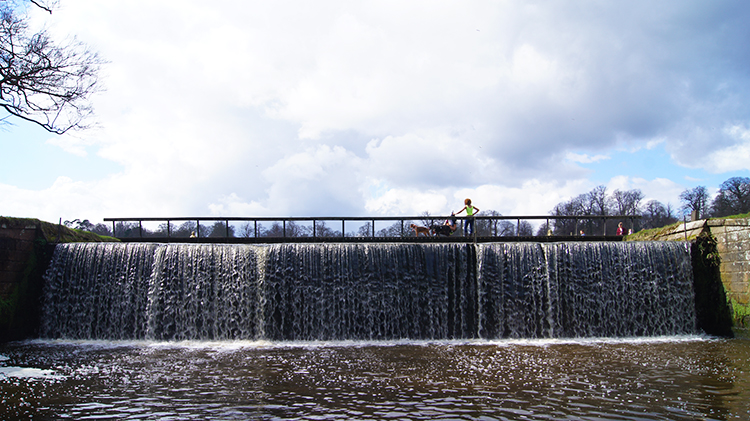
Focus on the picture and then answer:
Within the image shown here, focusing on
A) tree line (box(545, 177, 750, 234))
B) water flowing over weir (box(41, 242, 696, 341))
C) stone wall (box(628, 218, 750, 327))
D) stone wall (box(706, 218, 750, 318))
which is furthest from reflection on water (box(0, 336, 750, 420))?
tree line (box(545, 177, 750, 234))

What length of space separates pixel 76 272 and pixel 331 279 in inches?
308

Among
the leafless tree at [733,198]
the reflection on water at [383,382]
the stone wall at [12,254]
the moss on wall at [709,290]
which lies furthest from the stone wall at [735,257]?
the leafless tree at [733,198]

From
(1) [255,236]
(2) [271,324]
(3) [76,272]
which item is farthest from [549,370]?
(3) [76,272]

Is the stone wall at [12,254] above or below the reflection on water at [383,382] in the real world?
above

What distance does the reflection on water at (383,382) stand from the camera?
6.30 meters

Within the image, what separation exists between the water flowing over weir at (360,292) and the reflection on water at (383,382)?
138 cm

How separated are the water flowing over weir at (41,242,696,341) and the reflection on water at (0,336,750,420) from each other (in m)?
1.38

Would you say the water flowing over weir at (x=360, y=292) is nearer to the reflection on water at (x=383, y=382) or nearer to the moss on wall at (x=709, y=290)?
the moss on wall at (x=709, y=290)

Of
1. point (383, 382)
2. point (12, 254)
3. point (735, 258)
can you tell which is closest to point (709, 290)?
point (735, 258)

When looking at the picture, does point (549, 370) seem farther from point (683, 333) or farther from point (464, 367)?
point (683, 333)

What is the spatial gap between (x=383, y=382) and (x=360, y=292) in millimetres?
5838

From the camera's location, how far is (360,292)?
13.7m

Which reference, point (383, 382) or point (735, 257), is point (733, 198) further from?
point (383, 382)

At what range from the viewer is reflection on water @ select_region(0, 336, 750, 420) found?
20.7ft
